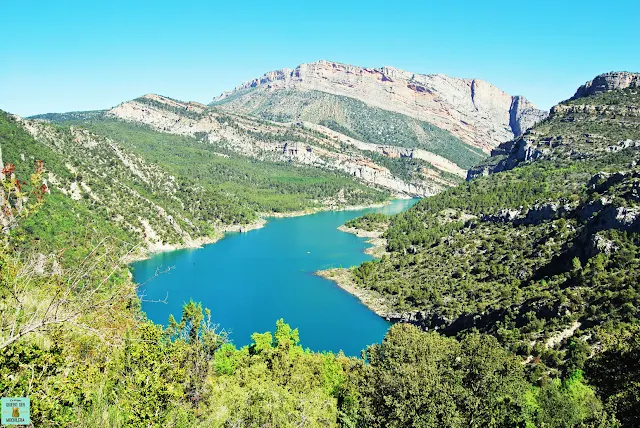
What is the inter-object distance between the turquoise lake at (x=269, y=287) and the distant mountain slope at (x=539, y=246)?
22.0ft

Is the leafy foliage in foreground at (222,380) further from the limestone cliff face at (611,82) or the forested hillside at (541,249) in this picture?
the limestone cliff face at (611,82)

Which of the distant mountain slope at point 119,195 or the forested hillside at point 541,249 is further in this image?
the distant mountain slope at point 119,195

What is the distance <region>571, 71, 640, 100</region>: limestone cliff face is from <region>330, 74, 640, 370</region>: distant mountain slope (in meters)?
0.82

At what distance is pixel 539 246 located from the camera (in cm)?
6488

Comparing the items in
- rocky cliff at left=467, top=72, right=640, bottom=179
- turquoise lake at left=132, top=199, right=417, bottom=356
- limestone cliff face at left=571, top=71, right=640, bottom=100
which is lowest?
turquoise lake at left=132, top=199, right=417, bottom=356

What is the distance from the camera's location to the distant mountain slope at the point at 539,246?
139 feet

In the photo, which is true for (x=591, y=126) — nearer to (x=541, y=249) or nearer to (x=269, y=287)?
(x=541, y=249)

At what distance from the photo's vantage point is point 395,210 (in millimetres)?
175750

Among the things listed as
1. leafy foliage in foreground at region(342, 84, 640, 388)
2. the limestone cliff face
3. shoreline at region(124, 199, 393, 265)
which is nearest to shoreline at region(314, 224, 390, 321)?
leafy foliage in foreground at region(342, 84, 640, 388)

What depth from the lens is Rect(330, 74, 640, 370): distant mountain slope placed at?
1662 inches

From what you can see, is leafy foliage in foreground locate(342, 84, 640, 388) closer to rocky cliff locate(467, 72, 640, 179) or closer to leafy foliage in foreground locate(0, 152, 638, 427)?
rocky cliff locate(467, 72, 640, 179)

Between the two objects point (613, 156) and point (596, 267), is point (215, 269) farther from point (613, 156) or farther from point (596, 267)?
point (613, 156)

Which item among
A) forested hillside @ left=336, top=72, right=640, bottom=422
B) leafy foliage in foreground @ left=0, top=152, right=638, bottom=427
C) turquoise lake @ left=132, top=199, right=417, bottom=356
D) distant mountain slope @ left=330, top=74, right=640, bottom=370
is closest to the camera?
leafy foliage in foreground @ left=0, top=152, right=638, bottom=427

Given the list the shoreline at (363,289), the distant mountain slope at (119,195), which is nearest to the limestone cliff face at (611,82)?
the shoreline at (363,289)
